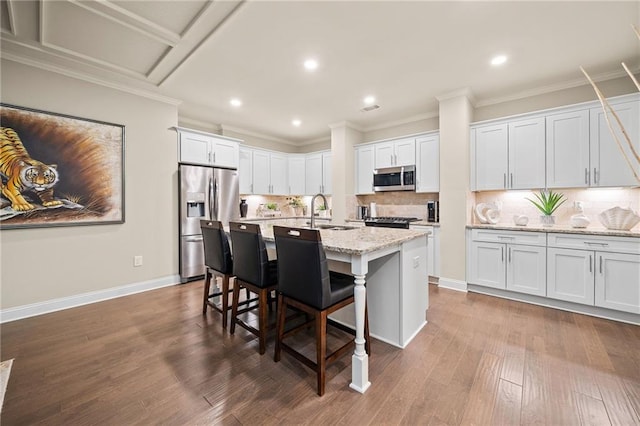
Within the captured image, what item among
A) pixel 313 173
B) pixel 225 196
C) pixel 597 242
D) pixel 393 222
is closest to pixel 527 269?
pixel 597 242

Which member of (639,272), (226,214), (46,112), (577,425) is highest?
(46,112)

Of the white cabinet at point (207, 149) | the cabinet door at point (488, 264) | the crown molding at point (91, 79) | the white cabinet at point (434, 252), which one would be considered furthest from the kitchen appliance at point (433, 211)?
the crown molding at point (91, 79)

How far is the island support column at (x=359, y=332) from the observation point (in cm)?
189

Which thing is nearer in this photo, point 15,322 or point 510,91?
point 15,322

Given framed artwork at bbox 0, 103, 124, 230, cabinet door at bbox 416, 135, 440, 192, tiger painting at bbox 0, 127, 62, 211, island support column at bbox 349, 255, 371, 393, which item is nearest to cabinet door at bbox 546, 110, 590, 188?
cabinet door at bbox 416, 135, 440, 192

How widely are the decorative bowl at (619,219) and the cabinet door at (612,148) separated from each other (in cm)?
33

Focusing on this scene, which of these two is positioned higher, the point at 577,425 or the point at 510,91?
the point at 510,91

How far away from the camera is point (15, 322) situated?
9.43 ft

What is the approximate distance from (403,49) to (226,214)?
3.39 m

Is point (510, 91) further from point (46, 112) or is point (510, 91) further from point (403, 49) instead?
point (46, 112)

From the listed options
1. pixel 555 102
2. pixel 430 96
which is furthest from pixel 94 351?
pixel 555 102

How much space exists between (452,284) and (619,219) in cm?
186

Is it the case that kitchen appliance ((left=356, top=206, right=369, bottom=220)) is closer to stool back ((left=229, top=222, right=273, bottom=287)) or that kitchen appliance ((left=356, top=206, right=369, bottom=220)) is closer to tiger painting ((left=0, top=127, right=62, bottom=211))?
stool back ((left=229, top=222, right=273, bottom=287))

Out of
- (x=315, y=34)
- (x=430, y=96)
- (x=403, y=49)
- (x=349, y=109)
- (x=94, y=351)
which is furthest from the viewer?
(x=349, y=109)
